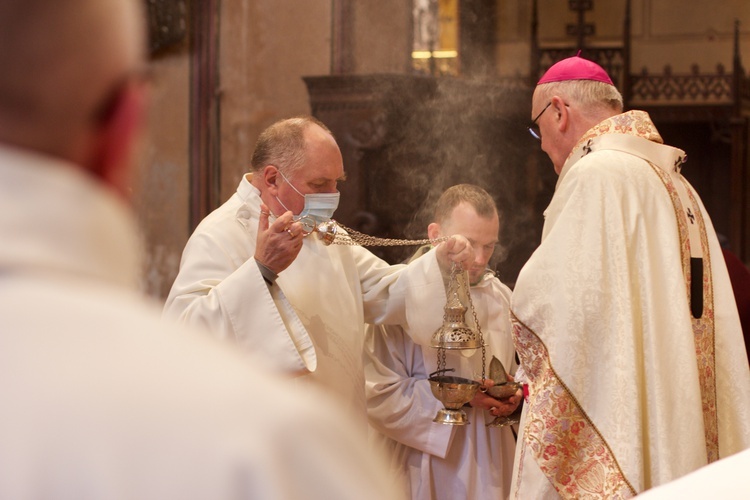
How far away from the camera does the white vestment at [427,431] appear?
12.6 ft

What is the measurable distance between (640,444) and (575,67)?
1.38 m

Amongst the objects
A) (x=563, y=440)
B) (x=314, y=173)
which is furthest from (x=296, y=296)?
(x=563, y=440)

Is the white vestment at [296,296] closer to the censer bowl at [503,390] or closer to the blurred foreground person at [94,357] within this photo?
the censer bowl at [503,390]

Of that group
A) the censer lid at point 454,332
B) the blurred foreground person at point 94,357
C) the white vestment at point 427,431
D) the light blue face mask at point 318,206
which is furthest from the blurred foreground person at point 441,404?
the blurred foreground person at point 94,357

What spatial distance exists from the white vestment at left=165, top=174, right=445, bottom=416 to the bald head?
8.18 feet

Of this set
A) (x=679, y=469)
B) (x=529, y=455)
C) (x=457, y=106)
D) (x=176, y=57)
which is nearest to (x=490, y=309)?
(x=529, y=455)

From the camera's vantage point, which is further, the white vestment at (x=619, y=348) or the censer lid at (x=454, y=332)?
the censer lid at (x=454, y=332)

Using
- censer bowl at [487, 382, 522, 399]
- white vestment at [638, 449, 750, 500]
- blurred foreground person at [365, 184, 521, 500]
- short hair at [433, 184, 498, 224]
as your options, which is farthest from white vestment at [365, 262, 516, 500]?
white vestment at [638, 449, 750, 500]

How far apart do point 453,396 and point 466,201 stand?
829 mm

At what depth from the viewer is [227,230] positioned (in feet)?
11.6

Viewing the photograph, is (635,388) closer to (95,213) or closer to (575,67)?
(575,67)

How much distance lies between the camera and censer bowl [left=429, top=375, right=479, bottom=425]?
3578mm

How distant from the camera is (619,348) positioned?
3.12 meters

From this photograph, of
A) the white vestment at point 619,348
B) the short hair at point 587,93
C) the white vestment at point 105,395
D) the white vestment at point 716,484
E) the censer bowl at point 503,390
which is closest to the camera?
the white vestment at point 105,395
